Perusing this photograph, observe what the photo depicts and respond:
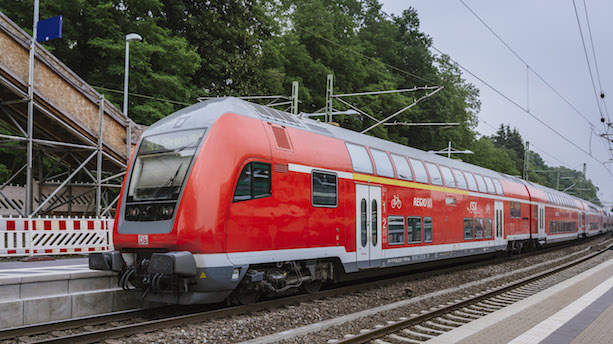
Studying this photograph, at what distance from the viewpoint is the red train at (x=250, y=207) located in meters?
8.92

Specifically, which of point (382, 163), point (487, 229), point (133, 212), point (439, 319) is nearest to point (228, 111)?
point (133, 212)

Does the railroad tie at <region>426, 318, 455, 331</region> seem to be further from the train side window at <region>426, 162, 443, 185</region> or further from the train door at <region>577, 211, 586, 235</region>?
the train door at <region>577, 211, 586, 235</region>

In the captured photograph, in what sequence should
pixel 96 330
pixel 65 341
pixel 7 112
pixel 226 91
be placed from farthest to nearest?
pixel 226 91, pixel 7 112, pixel 96 330, pixel 65 341

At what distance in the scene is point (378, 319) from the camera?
9508 millimetres

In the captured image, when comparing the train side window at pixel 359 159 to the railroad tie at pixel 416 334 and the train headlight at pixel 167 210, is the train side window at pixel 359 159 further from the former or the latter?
the train headlight at pixel 167 210

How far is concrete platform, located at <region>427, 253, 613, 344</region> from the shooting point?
7621mm

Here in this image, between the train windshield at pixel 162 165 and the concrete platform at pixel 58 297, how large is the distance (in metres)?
1.73

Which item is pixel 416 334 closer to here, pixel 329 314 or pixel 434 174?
pixel 329 314

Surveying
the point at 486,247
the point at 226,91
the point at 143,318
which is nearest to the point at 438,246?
the point at 486,247

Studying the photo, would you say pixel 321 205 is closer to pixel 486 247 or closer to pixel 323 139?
pixel 323 139

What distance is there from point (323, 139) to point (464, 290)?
17.0ft

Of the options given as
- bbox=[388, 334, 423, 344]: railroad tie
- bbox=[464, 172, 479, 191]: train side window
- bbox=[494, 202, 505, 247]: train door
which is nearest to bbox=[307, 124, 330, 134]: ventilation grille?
bbox=[388, 334, 423, 344]: railroad tie

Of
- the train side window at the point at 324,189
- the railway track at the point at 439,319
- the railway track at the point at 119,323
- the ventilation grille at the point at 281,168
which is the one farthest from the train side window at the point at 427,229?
the ventilation grille at the point at 281,168

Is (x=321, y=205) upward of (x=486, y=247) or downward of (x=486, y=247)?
upward
